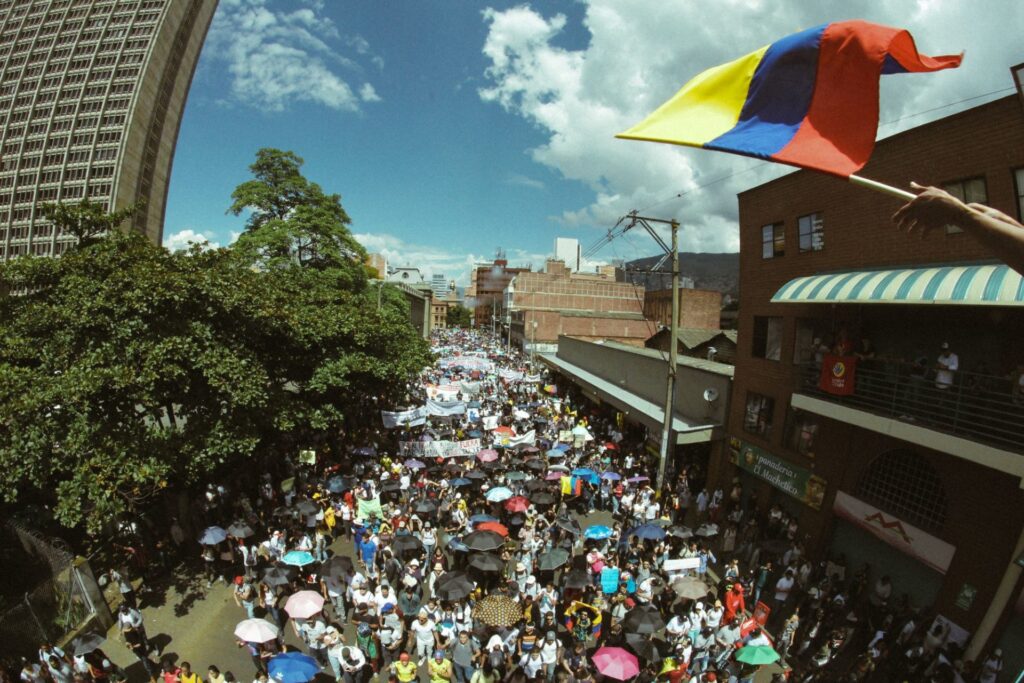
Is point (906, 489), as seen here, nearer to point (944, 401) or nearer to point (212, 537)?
point (944, 401)

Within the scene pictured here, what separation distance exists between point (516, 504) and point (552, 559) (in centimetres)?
328

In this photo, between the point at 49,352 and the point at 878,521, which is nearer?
the point at 49,352

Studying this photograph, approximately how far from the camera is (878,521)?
1247 cm

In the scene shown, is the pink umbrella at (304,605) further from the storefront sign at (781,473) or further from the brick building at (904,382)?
the storefront sign at (781,473)

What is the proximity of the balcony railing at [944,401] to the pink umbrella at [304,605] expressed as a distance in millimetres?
13624

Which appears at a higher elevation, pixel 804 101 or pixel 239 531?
pixel 804 101

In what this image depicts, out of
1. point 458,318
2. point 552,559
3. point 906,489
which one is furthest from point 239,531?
point 458,318

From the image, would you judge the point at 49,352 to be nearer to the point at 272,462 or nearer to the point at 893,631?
the point at 272,462

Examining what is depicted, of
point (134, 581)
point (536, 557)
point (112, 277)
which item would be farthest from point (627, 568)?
point (112, 277)

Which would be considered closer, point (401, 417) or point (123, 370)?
point (123, 370)

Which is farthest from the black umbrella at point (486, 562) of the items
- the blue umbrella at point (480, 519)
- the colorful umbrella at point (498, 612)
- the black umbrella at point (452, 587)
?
the blue umbrella at point (480, 519)

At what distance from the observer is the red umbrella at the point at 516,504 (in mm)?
15164

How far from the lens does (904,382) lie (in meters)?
12.3

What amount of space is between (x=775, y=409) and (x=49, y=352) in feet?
65.1
